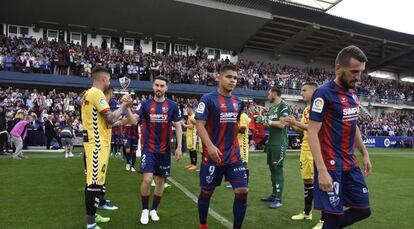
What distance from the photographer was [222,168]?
5090mm

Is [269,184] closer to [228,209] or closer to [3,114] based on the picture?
[228,209]

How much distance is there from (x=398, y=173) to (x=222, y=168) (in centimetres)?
1128

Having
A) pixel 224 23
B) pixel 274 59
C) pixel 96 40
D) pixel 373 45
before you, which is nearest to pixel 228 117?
pixel 224 23

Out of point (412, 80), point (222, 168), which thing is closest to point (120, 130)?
point (222, 168)

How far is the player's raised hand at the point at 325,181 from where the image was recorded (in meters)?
3.56

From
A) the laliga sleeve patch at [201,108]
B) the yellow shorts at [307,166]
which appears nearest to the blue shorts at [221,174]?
the laliga sleeve patch at [201,108]

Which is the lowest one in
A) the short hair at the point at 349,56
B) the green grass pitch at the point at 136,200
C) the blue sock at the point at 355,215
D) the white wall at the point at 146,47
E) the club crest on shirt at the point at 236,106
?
the green grass pitch at the point at 136,200

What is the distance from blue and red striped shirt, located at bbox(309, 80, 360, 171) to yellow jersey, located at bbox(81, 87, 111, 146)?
9.48 feet

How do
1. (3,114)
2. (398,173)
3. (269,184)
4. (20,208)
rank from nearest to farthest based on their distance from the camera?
1. (20,208)
2. (269,184)
3. (398,173)
4. (3,114)

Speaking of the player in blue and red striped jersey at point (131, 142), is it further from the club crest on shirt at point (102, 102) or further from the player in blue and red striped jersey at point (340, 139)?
the player in blue and red striped jersey at point (340, 139)

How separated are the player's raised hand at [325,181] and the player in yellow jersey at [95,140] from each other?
2.84 metres

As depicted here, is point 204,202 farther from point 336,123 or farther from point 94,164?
point 336,123

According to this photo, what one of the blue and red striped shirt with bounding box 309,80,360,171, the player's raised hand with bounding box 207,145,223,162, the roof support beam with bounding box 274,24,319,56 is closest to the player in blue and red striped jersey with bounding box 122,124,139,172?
the player's raised hand with bounding box 207,145,223,162

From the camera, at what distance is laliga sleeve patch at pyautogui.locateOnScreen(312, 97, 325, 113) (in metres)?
3.72
